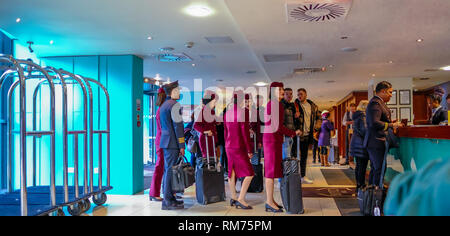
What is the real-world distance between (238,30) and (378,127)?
7.97 ft

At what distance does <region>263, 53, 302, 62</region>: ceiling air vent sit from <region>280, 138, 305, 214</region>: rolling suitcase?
3.23 metres

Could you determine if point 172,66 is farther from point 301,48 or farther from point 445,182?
point 445,182

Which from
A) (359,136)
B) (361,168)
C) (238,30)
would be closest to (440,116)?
(359,136)

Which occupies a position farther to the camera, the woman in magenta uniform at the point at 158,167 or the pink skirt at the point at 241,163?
the woman in magenta uniform at the point at 158,167

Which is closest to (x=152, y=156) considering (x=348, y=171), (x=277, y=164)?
(x=348, y=171)

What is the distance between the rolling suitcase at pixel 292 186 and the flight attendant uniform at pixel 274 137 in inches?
4.4

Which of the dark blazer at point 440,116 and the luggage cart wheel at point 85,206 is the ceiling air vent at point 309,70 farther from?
the luggage cart wheel at point 85,206

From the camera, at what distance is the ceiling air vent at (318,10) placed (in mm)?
4160

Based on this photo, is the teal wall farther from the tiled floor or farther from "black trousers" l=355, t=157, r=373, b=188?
"black trousers" l=355, t=157, r=373, b=188

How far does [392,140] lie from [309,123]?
2380mm

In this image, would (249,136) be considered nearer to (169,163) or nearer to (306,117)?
(169,163)

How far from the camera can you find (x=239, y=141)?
16.5ft

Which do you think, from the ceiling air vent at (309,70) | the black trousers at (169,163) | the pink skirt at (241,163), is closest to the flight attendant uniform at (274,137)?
the pink skirt at (241,163)

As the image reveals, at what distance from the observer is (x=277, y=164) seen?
15.4 feet
